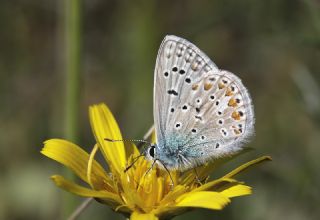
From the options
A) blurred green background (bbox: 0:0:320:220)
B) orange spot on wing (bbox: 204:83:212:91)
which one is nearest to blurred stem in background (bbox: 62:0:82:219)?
blurred green background (bbox: 0:0:320:220)

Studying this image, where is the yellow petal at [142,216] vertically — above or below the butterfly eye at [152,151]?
below

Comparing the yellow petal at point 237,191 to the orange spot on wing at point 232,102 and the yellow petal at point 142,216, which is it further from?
the orange spot on wing at point 232,102

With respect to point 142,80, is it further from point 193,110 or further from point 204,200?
point 204,200

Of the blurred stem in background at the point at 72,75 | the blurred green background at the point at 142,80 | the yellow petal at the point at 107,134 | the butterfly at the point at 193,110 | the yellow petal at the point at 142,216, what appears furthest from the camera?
the blurred green background at the point at 142,80

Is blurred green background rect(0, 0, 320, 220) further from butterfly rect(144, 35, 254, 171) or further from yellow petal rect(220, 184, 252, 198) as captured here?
yellow petal rect(220, 184, 252, 198)

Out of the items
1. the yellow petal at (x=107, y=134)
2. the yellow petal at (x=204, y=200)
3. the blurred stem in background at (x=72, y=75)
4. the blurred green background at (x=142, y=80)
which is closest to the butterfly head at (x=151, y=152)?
the yellow petal at (x=107, y=134)

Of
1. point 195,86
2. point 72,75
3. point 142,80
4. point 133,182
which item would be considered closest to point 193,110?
point 195,86

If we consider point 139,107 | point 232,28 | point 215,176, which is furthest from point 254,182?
point 232,28
